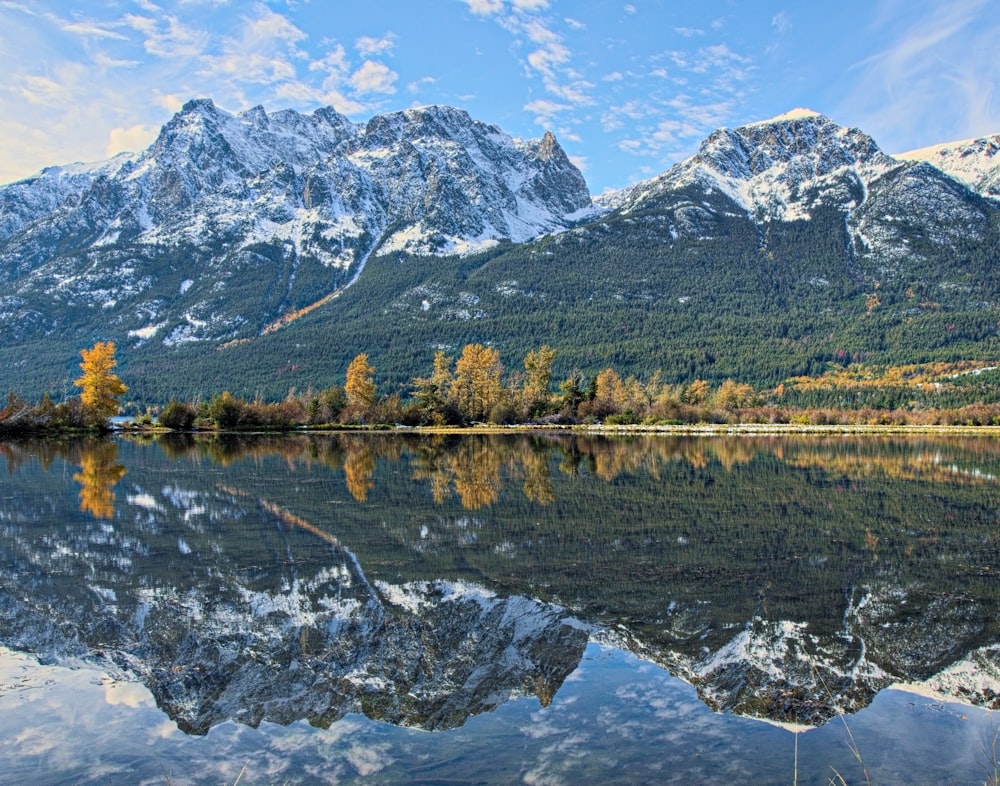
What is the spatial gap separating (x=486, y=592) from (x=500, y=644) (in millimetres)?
2481

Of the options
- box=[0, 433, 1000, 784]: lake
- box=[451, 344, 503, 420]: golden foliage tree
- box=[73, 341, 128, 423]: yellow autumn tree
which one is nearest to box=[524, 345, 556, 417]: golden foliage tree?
box=[451, 344, 503, 420]: golden foliage tree

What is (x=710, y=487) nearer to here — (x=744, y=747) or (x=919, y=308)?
(x=744, y=747)

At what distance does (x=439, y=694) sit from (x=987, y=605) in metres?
9.47

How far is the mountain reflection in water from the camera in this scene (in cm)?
898

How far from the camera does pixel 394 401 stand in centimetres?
8544

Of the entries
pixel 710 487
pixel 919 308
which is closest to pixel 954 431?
pixel 710 487

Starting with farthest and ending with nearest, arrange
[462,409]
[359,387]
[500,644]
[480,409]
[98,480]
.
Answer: [480,409] → [359,387] → [462,409] → [98,480] → [500,644]

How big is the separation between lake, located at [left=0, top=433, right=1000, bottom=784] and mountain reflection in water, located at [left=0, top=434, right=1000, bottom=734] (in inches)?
2.3

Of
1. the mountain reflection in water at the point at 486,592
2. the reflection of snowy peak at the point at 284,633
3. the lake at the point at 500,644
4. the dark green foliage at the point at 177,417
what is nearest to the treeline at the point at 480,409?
the dark green foliage at the point at 177,417

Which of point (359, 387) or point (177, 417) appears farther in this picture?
point (359, 387)

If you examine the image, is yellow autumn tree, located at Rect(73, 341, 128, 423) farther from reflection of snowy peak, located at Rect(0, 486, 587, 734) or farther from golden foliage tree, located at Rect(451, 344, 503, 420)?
reflection of snowy peak, located at Rect(0, 486, 587, 734)

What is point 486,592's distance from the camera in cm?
1267

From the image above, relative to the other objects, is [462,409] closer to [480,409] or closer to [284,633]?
[480,409]

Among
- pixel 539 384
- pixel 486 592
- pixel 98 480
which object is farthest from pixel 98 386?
pixel 486 592
